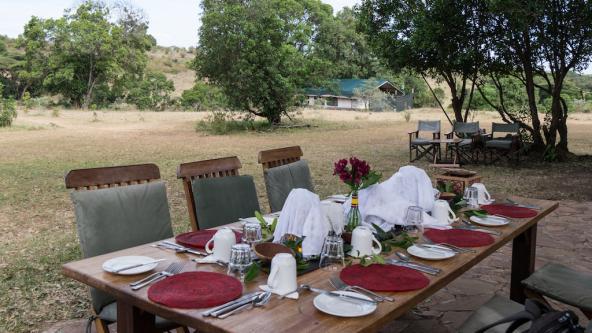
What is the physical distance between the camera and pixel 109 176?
2.30m

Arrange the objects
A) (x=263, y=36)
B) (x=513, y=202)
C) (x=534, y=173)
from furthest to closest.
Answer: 1. (x=263, y=36)
2. (x=534, y=173)
3. (x=513, y=202)

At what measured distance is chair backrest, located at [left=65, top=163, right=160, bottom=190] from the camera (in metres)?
2.16

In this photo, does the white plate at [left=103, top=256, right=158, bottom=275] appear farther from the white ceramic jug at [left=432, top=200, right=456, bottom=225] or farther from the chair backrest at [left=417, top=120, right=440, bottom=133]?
the chair backrest at [left=417, top=120, right=440, bottom=133]

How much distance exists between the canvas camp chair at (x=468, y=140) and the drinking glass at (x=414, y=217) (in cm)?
776

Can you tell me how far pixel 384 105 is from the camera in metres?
30.1

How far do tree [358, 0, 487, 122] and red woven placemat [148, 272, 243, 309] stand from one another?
8050 mm

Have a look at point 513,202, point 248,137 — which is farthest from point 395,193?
point 248,137

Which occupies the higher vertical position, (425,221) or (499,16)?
(499,16)

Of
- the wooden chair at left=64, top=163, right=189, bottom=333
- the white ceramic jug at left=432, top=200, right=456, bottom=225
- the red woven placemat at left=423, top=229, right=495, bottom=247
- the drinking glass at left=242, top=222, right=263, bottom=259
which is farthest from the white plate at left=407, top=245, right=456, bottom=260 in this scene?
the wooden chair at left=64, top=163, right=189, bottom=333

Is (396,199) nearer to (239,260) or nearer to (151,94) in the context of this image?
(239,260)

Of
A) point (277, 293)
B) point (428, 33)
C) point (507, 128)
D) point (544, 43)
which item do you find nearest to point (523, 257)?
point (277, 293)

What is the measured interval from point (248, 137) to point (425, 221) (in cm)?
1318

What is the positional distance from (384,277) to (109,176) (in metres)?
1.32

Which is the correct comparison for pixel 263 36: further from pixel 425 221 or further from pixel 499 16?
pixel 425 221
